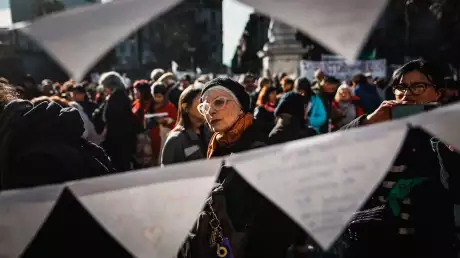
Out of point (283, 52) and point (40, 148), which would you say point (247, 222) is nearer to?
point (40, 148)

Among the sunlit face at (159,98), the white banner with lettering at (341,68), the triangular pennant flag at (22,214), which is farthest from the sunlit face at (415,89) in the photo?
the white banner with lettering at (341,68)

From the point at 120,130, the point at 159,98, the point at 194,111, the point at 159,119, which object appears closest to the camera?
the point at 194,111

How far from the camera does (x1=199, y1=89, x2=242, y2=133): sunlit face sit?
8.11 feet

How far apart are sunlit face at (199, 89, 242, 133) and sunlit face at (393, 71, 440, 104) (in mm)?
804

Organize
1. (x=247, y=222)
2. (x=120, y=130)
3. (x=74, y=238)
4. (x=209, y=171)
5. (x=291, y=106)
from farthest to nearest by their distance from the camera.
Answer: (x=120, y=130) < (x=291, y=106) < (x=247, y=222) < (x=74, y=238) < (x=209, y=171)

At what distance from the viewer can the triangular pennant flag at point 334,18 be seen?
1.34 meters

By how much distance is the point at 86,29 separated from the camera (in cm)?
140

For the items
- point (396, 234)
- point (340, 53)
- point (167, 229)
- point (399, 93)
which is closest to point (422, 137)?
point (399, 93)

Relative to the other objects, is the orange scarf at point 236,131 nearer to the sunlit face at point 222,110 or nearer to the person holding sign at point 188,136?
the sunlit face at point 222,110

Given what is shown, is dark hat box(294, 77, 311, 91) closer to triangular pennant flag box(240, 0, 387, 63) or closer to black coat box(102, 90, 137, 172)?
black coat box(102, 90, 137, 172)

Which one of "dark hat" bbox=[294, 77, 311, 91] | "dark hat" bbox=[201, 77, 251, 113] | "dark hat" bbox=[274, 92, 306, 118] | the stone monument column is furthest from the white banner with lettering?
"dark hat" bbox=[201, 77, 251, 113]

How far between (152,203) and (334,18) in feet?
2.23

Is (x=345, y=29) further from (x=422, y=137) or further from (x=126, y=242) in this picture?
(x=422, y=137)

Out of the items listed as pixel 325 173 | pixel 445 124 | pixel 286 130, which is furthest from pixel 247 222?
pixel 286 130
